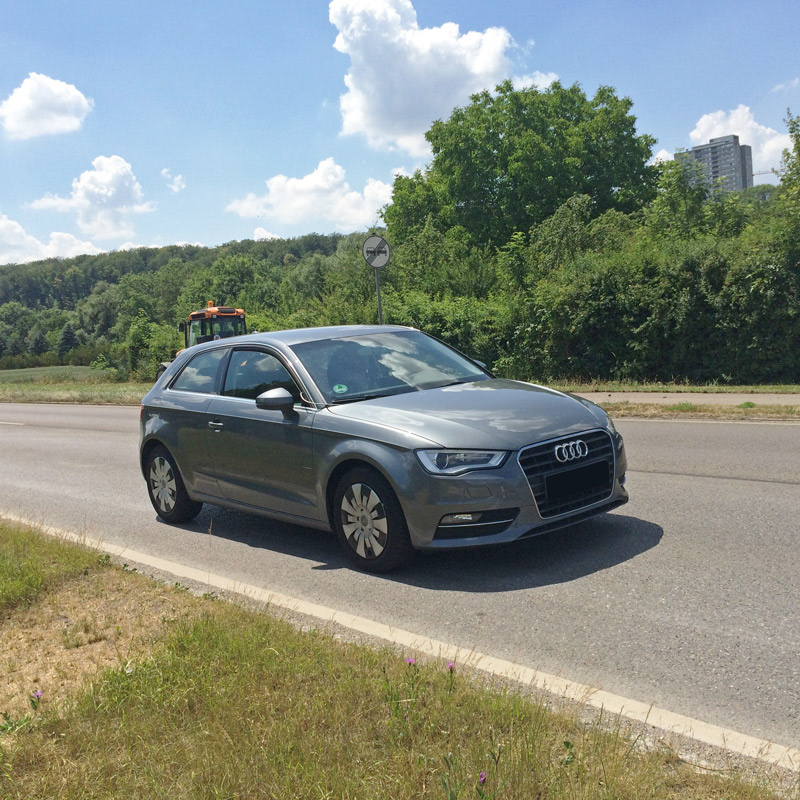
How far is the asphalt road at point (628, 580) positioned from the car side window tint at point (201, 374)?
127cm

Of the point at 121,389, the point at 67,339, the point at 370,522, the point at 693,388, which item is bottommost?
the point at 121,389

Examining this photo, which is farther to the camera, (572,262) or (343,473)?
(572,262)

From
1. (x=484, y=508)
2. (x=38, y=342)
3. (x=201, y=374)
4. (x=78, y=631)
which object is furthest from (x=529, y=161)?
(x=38, y=342)

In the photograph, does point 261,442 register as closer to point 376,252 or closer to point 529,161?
point 376,252

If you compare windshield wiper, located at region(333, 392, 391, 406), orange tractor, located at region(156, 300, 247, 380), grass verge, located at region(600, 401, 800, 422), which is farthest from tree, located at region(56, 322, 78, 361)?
windshield wiper, located at region(333, 392, 391, 406)

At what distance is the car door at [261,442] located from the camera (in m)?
6.36

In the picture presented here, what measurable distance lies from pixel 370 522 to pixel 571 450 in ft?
4.66

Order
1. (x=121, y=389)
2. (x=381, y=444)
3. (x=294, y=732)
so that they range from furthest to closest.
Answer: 1. (x=121, y=389)
2. (x=381, y=444)
3. (x=294, y=732)

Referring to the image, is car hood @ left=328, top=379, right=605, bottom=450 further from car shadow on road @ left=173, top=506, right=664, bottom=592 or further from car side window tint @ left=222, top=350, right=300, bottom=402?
car shadow on road @ left=173, top=506, right=664, bottom=592

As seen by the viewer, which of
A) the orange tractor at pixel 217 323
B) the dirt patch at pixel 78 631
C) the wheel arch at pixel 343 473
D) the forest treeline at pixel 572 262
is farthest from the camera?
the orange tractor at pixel 217 323

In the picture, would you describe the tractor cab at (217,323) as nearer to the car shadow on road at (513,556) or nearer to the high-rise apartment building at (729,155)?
the car shadow on road at (513,556)

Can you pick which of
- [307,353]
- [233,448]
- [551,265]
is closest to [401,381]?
[307,353]

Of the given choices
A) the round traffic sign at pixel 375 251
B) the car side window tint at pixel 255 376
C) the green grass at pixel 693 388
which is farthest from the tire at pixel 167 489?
the green grass at pixel 693 388

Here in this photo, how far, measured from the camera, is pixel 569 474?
18.9 feet
